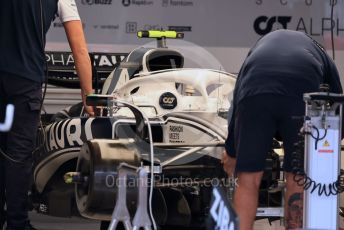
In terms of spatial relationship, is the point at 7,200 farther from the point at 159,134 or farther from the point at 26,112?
the point at 159,134

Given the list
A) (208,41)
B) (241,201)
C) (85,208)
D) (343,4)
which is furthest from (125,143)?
(343,4)

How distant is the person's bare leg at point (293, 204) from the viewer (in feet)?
13.2

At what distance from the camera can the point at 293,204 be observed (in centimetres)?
404

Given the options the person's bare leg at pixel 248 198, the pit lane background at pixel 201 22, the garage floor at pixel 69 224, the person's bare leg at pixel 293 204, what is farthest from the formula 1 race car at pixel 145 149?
the pit lane background at pixel 201 22

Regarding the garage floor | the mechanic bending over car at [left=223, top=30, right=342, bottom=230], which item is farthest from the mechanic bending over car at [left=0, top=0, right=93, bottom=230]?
the garage floor

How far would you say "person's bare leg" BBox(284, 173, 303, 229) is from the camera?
4012 millimetres

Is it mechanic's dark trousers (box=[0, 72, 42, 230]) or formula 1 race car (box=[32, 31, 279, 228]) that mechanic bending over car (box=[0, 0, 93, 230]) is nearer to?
mechanic's dark trousers (box=[0, 72, 42, 230])

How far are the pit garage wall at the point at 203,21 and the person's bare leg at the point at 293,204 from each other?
4.00 meters

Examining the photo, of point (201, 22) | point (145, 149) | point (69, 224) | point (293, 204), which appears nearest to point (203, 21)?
point (201, 22)

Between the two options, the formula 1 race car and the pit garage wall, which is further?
the pit garage wall

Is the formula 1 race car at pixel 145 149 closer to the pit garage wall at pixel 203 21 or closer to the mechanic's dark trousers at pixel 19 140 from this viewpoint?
the mechanic's dark trousers at pixel 19 140

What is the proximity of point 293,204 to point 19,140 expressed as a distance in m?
1.65

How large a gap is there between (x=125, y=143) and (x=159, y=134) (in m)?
0.52

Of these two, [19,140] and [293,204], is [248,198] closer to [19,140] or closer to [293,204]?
[293,204]
